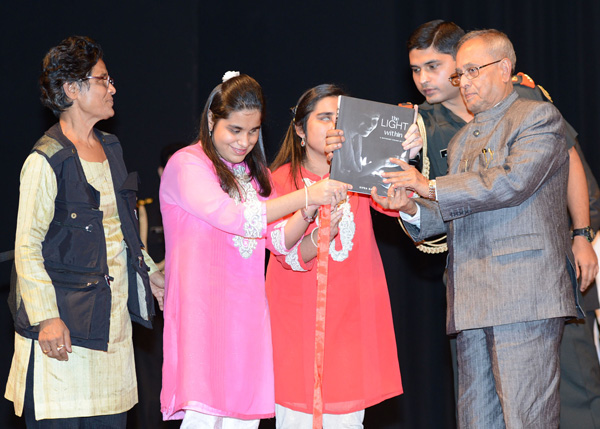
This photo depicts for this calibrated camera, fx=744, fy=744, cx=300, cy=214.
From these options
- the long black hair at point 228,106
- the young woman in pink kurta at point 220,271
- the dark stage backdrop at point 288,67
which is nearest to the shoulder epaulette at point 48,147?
the young woman in pink kurta at point 220,271

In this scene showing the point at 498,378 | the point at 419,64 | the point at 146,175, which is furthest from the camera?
the point at 146,175

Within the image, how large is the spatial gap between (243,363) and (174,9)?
3.34 metres

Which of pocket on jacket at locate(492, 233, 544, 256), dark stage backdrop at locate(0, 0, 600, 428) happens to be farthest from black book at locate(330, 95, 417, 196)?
dark stage backdrop at locate(0, 0, 600, 428)

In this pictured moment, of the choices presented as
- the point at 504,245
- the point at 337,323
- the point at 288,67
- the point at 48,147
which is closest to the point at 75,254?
the point at 48,147

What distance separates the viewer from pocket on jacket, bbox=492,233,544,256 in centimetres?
254

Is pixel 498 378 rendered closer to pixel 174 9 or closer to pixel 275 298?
pixel 275 298

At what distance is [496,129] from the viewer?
8.85 feet

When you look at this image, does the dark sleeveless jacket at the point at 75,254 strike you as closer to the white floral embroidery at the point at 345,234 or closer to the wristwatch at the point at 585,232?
the white floral embroidery at the point at 345,234

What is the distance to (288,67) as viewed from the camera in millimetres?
4953

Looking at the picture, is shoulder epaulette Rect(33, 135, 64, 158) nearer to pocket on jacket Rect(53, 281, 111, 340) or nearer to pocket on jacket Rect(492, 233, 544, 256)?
pocket on jacket Rect(53, 281, 111, 340)

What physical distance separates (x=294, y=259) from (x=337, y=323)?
306 millimetres

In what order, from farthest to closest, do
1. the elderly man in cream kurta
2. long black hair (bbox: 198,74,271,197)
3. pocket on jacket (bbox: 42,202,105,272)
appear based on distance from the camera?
long black hair (bbox: 198,74,271,197) → pocket on jacket (bbox: 42,202,105,272) → the elderly man in cream kurta

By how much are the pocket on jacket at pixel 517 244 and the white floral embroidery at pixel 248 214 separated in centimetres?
83

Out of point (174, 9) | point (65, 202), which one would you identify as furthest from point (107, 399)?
point (174, 9)
